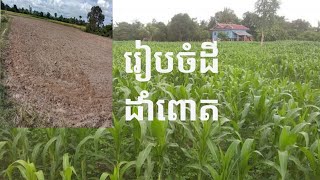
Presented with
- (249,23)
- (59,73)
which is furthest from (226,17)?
(59,73)

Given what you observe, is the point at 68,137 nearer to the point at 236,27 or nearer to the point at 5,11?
the point at 5,11

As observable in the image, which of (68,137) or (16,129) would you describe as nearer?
(16,129)

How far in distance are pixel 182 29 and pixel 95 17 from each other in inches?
1094

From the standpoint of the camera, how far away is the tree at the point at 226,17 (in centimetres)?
4572

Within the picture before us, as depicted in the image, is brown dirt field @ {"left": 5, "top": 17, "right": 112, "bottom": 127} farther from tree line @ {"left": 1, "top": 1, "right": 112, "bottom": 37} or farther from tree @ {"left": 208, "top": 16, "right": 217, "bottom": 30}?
tree @ {"left": 208, "top": 16, "right": 217, "bottom": 30}

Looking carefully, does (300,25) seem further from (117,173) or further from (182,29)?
(117,173)

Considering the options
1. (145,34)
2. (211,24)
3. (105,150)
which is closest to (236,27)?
(211,24)

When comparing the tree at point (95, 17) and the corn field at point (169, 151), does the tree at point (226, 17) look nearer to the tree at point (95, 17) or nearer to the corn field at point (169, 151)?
the corn field at point (169, 151)

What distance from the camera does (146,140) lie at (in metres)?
2.50

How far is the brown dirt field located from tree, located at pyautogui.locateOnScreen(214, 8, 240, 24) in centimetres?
4424

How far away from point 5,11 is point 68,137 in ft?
3.51

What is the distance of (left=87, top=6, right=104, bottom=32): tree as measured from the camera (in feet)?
7.63

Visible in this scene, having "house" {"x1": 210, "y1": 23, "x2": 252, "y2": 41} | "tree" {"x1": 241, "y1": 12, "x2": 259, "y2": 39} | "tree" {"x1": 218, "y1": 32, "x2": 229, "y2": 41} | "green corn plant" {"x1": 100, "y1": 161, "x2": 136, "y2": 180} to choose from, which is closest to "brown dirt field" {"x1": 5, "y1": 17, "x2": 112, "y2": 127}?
"green corn plant" {"x1": 100, "y1": 161, "x2": 136, "y2": 180}

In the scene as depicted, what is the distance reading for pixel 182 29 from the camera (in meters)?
29.7
